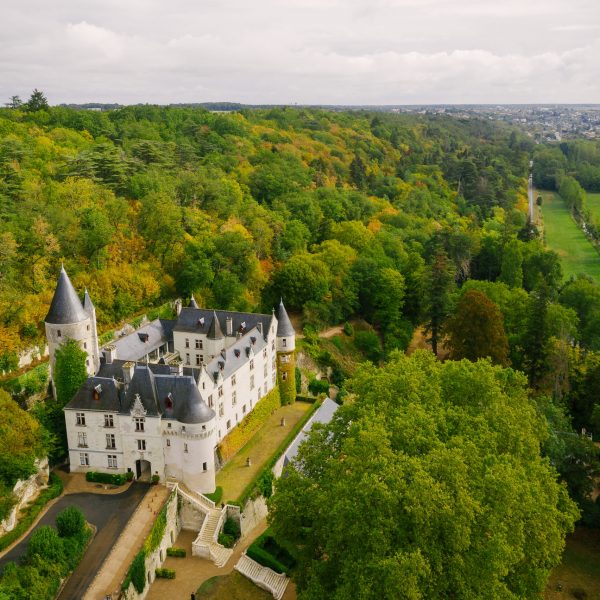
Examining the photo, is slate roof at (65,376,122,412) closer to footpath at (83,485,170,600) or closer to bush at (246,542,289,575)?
footpath at (83,485,170,600)

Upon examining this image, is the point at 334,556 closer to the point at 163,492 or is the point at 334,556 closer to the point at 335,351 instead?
the point at 163,492

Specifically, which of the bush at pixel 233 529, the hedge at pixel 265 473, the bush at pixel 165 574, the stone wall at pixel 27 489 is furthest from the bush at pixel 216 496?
the stone wall at pixel 27 489

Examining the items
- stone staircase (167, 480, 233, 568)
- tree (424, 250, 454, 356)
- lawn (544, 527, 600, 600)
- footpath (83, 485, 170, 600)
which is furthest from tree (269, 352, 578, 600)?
tree (424, 250, 454, 356)

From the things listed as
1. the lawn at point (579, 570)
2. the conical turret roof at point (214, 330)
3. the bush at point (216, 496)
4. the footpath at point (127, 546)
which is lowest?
the lawn at point (579, 570)

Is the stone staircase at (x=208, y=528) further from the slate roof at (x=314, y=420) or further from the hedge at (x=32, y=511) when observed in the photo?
the slate roof at (x=314, y=420)

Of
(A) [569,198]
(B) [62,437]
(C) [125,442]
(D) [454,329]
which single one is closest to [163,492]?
(C) [125,442]

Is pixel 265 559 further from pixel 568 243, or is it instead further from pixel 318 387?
pixel 568 243
